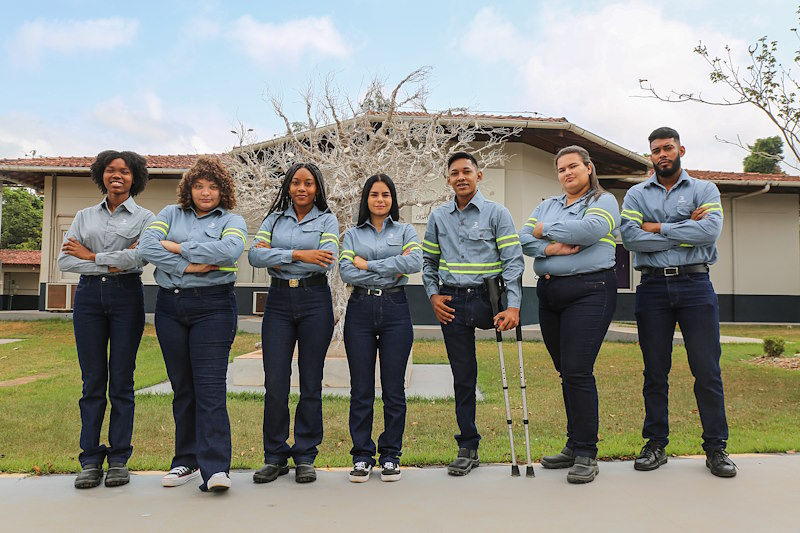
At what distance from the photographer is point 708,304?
3701mm

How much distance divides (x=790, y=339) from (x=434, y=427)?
13.4 m

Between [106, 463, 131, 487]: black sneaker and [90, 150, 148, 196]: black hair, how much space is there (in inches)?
68.3

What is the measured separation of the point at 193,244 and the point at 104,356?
95 cm

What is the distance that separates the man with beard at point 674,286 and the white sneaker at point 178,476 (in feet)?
9.24

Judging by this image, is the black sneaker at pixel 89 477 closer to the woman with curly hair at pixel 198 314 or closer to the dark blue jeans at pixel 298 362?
the woman with curly hair at pixel 198 314

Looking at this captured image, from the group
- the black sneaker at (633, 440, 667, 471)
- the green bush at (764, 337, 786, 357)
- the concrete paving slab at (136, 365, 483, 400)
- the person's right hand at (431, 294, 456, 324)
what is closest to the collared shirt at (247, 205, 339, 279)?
the person's right hand at (431, 294, 456, 324)

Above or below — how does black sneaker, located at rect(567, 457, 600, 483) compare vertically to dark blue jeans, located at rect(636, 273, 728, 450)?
below

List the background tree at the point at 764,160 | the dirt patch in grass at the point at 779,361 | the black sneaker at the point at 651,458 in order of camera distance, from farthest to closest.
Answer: the background tree at the point at 764,160, the dirt patch in grass at the point at 779,361, the black sneaker at the point at 651,458

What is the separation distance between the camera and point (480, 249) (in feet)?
12.5

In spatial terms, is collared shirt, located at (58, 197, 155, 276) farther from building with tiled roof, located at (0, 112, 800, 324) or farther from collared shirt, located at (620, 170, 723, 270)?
building with tiled roof, located at (0, 112, 800, 324)

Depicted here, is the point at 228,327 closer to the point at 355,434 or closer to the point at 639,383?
the point at 355,434

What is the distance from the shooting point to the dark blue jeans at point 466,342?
3.74 m

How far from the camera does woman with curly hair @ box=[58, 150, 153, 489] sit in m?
3.53

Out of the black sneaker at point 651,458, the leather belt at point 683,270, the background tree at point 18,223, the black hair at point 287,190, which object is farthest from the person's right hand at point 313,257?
the background tree at point 18,223
